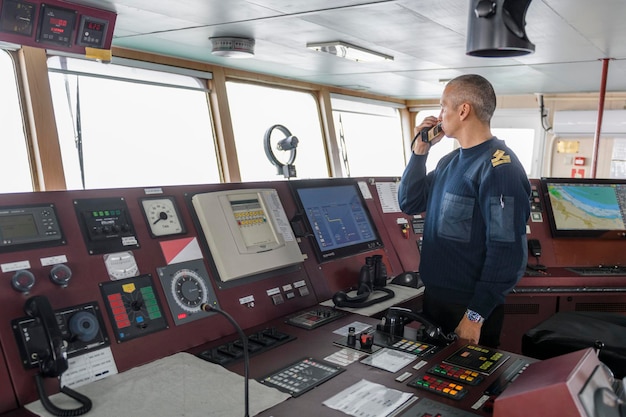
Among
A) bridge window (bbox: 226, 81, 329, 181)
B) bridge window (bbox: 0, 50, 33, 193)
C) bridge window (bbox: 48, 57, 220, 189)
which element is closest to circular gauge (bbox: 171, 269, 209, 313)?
bridge window (bbox: 48, 57, 220, 189)

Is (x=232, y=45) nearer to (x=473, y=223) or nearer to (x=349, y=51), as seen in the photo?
(x=349, y=51)

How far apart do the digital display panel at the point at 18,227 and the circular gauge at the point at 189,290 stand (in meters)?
0.49

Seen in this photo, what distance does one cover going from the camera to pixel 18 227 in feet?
5.06

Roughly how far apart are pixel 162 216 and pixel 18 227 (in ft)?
1.63

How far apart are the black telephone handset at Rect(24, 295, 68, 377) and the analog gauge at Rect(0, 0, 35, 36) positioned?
1.85m

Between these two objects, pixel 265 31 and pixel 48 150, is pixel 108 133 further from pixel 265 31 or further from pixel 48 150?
pixel 265 31

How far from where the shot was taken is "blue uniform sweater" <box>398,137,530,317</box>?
2.01 metres

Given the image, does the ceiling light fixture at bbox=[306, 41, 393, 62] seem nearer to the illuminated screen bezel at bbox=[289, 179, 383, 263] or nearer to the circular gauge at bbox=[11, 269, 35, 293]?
the illuminated screen bezel at bbox=[289, 179, 383, 263]

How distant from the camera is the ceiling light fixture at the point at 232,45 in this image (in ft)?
11.4

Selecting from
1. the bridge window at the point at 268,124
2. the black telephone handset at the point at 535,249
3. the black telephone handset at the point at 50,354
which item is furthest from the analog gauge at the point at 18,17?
the black telephone handset at the point at 535,249

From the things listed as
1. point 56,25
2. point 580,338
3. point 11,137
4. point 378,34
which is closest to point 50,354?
point 56,25

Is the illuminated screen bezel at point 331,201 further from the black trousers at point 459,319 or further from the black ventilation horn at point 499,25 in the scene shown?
the black ventilation horn at point 499,25

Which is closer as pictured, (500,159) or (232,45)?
(500,159)

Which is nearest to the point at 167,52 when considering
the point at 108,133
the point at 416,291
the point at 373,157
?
the point at 108,133
